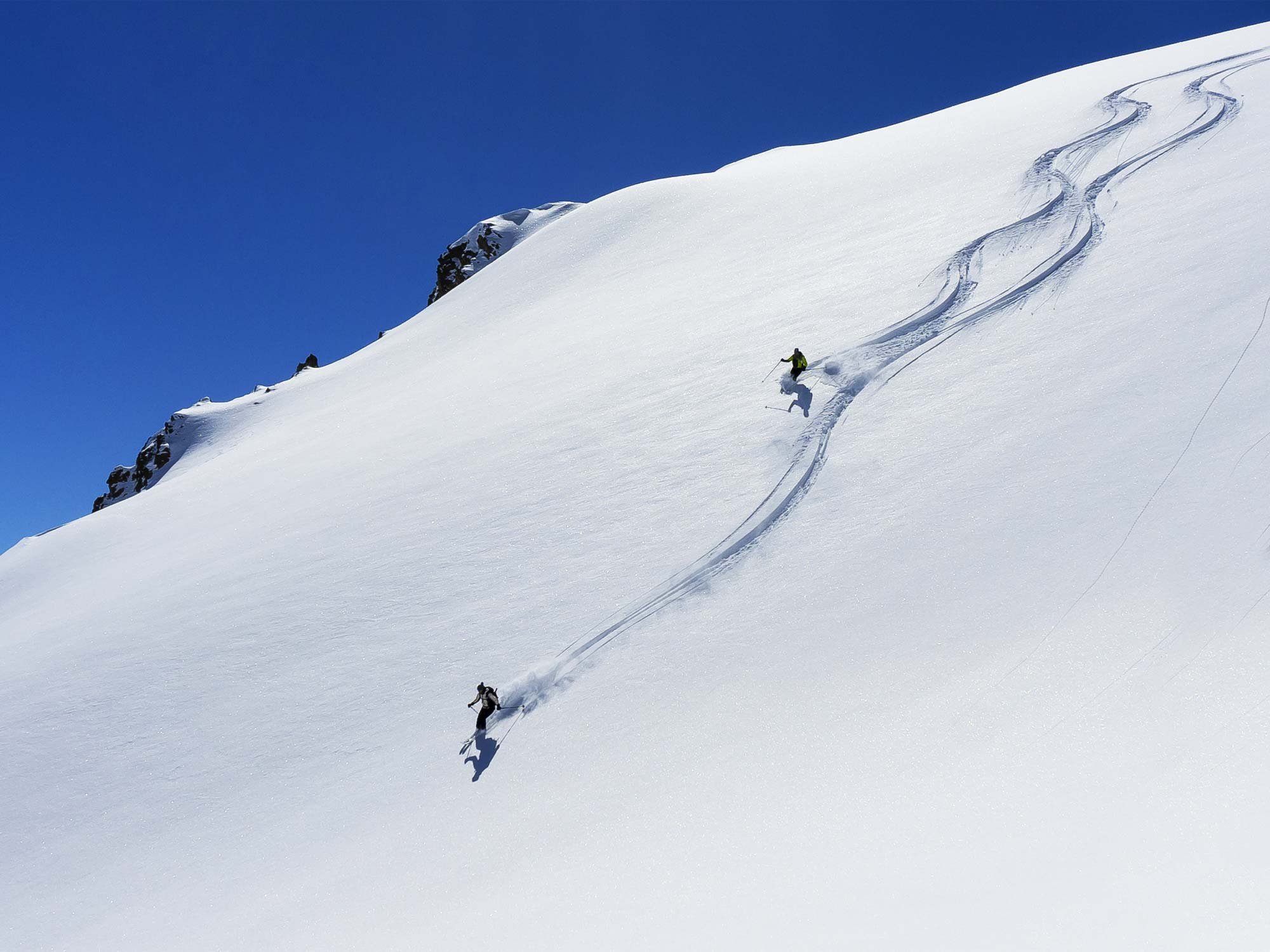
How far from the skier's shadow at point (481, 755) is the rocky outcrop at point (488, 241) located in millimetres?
51059

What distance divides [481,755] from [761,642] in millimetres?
2869

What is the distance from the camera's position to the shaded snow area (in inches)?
178

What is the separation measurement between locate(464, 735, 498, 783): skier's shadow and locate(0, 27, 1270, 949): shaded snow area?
0.03 meters

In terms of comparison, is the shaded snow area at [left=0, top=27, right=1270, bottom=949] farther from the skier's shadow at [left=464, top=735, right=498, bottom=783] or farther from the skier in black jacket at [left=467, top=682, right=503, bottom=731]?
the skier in black jacket at [left=467, top=682, right=503, bottom=731]

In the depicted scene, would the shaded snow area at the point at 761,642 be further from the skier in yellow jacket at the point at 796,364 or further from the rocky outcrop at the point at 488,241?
the rocky outcrop at the point at 488,241

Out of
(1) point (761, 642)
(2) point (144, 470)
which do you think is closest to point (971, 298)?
(1) point (761, 642)

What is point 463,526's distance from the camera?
10297 mm

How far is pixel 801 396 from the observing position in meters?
10.5

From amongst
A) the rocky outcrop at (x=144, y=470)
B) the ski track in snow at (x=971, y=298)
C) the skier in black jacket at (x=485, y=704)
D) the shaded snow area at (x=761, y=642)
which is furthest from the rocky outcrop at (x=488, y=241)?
the skier in black jacket at (x=485, y=704)

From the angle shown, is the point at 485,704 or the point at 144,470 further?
the point at 144,470

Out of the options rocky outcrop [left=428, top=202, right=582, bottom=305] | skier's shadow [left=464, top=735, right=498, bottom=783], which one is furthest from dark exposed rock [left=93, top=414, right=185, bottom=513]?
skier's shadow [left=464, top=735, right=498, bottom=783]

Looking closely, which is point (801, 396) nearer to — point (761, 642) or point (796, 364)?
point (796, 364)

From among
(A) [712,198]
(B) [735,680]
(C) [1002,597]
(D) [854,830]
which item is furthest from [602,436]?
(A) [712,198]

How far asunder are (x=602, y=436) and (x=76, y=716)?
7840 millimetres
